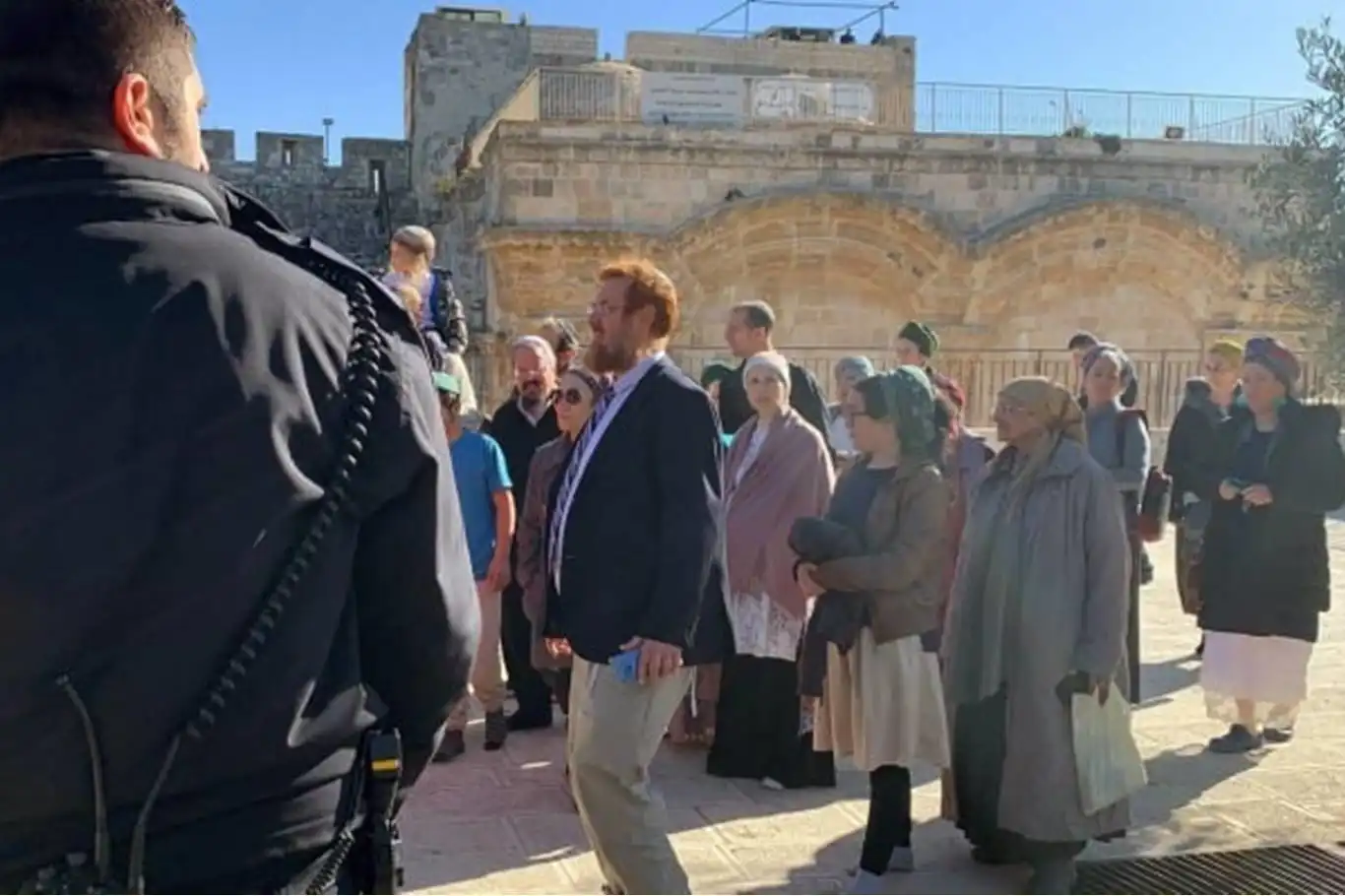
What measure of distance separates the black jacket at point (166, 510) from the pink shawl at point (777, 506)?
4.45m

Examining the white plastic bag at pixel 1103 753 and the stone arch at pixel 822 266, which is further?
the stone arch at pixel 822 266

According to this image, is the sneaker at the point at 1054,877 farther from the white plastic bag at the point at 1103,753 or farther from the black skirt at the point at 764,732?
the black skirt at the point at 764,732

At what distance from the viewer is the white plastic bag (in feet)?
14.9

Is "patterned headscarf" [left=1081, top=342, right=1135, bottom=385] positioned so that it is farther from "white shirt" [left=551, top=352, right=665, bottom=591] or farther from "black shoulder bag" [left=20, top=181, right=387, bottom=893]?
"black shoulder bag" [left=20, top=181, right=387, bottom=893]

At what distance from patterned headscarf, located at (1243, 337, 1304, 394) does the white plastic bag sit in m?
2.62

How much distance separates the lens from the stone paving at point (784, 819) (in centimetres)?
488

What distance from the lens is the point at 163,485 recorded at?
5.03 feet

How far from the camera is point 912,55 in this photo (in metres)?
33.4

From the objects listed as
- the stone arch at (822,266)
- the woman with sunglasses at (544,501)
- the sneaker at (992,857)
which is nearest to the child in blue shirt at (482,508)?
the woman with sunglasses at (544,501)

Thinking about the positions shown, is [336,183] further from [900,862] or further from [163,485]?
[163,485]

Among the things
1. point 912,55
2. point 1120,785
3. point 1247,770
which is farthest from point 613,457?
point 912,55

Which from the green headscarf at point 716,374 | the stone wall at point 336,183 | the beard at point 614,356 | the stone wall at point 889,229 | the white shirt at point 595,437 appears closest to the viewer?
the white shirt at point 595,437

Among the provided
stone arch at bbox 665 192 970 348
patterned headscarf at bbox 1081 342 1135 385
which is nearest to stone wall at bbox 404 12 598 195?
stone arch at bbox 665 192 970 348

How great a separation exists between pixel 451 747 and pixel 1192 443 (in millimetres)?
→ 5128
